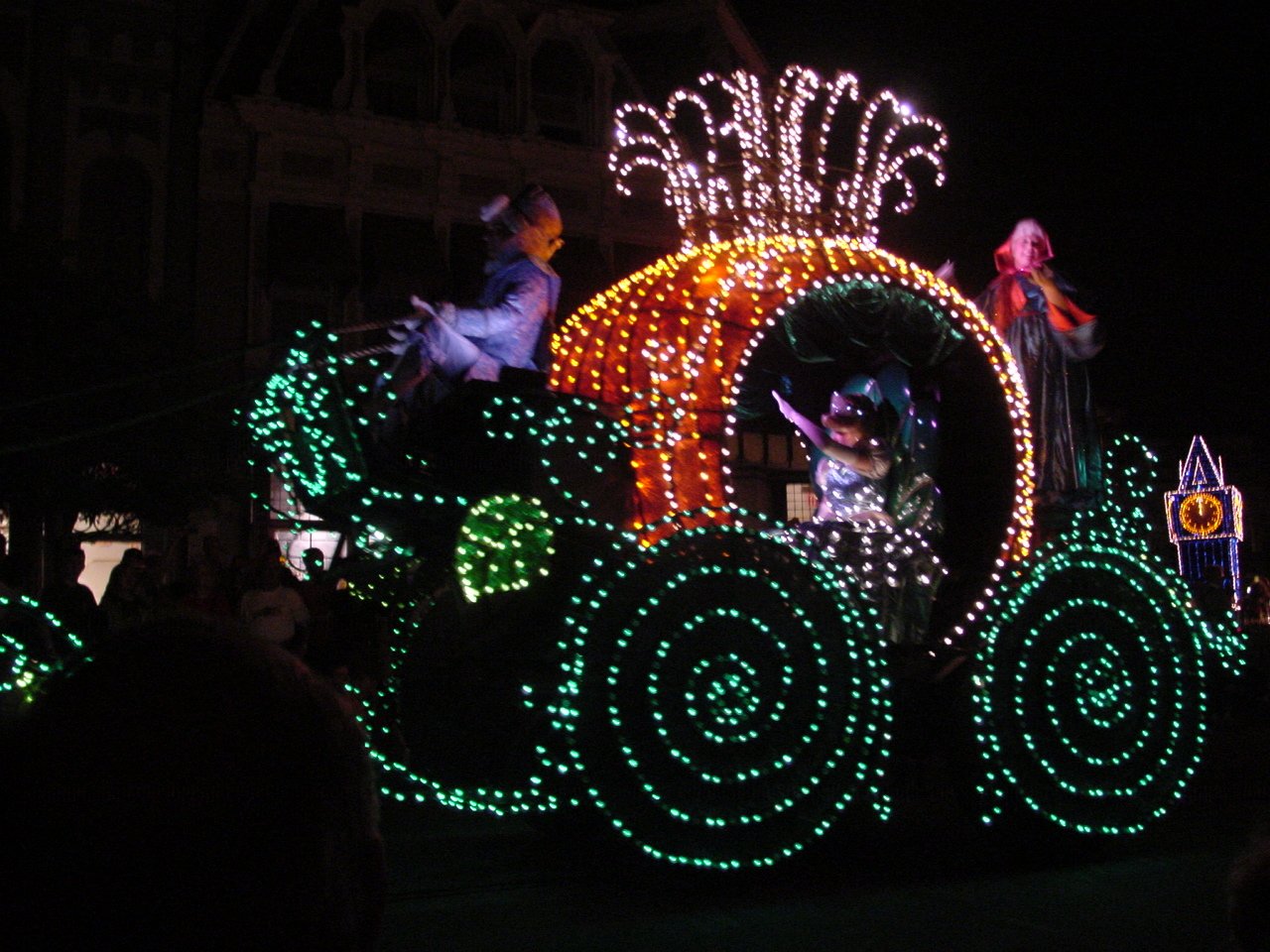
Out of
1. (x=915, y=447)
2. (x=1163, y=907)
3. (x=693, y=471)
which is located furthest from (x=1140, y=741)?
(x=693, y=471)

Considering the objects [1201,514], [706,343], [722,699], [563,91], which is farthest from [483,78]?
[722,699]

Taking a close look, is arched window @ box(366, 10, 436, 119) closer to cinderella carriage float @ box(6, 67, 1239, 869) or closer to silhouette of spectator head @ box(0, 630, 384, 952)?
A: cinderella carriage float @ box(6, 67, 1239, 869)

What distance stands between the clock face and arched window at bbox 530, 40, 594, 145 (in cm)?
1093

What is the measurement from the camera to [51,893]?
1027mm

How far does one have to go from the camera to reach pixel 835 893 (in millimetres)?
5309

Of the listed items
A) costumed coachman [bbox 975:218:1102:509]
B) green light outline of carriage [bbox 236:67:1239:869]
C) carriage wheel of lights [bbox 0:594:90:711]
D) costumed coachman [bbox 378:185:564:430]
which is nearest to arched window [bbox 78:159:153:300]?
costumed coachman [bbox 378:185:564:430]

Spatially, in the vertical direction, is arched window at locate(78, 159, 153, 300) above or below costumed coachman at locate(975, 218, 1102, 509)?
above

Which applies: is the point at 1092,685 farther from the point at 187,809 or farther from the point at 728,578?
the point at 187,809

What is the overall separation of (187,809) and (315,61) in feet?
65.6

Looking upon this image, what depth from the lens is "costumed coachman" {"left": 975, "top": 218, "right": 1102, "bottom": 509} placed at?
6816 mm

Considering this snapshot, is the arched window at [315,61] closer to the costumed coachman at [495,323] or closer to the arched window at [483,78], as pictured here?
the arched window at [483,78]

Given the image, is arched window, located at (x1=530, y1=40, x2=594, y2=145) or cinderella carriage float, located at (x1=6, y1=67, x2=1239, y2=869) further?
arched window, located at (x1=530, y1=40, x2=594, y2=145)

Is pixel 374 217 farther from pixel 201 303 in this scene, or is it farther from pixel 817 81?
pixel 817 81

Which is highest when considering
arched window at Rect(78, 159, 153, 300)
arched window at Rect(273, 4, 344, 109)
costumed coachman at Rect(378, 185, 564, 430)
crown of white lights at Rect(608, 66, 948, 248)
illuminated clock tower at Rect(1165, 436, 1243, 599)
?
arched window at Rect(273, 4, 344, 109)
